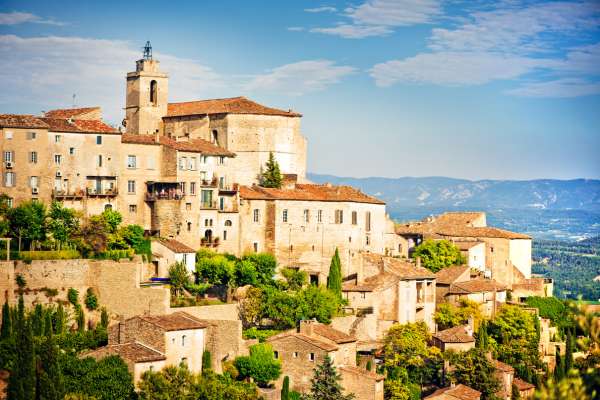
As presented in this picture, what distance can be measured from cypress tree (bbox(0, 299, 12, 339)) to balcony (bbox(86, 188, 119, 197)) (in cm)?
1002

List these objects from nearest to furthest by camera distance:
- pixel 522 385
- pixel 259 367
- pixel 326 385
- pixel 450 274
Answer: pixel 326 385 < pixel 259 367 < pixel 522 385 < pixel 450 274

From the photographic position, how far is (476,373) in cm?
6197

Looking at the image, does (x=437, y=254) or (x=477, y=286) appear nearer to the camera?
(x=477, y=286)

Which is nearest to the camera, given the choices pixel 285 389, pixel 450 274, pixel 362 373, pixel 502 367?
pixel 285 389

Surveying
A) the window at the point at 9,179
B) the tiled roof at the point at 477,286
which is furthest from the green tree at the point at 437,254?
the window at the point at 9,179

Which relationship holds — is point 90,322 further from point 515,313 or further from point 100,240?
point 515,313

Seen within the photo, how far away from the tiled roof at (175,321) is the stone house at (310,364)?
5474 millimetres

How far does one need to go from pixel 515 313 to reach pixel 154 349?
2759 cm

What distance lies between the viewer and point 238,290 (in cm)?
6272

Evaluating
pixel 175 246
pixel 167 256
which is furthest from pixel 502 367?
pixel 167 256

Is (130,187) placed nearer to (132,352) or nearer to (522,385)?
(132,352)

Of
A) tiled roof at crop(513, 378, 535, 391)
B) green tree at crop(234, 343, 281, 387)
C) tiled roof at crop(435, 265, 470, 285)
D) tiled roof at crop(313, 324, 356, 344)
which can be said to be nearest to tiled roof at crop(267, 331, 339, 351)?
tiled roof at crop(313, 324, 356, 344)

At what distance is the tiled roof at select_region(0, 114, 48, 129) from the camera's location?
193ft

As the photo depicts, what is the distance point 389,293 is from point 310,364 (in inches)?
439
